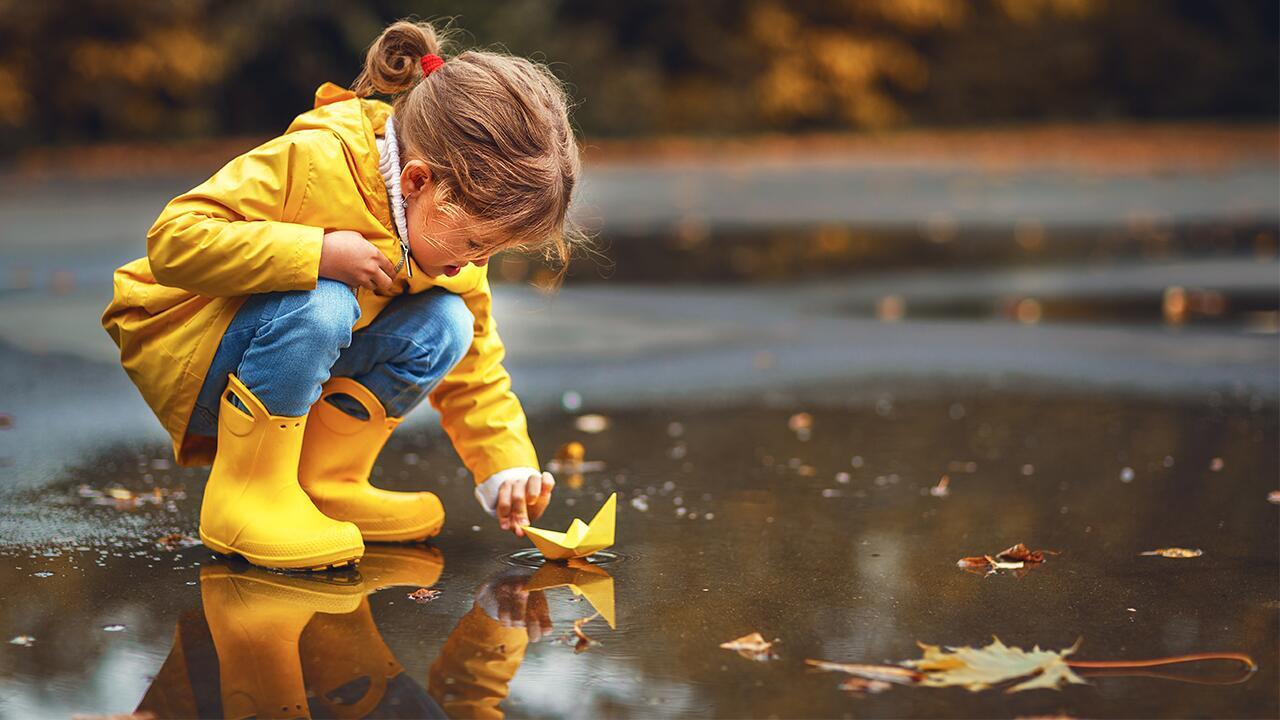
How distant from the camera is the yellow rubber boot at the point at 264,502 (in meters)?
2.99

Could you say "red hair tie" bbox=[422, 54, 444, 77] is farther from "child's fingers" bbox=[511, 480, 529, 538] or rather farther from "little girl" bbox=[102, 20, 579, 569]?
"child's fingers" bbox=[511, 480, 529, 538]

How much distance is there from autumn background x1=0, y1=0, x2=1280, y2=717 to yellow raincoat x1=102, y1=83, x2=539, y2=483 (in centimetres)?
27

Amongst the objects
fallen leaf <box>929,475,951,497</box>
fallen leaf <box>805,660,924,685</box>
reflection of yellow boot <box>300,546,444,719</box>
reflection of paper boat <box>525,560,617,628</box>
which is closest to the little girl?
reflection of paper boat <box>525,560,617,628</box>

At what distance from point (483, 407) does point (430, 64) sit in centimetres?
70

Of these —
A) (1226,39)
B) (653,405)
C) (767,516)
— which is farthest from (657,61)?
(767,516)

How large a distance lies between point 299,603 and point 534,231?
78 cm

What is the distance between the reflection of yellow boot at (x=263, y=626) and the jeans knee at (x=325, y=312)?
448 millimetres

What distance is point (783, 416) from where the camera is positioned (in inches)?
187

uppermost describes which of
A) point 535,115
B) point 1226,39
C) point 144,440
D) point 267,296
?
point 1226,39

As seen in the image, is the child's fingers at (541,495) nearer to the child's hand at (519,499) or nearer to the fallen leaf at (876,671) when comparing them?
the child's hand at (519,499)

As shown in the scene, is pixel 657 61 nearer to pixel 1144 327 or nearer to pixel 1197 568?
pixel 1144 327

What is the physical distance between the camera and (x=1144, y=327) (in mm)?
6434

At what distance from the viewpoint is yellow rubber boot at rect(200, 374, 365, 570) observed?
118 inches

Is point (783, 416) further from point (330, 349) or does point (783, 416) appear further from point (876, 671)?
point (876, 671)
